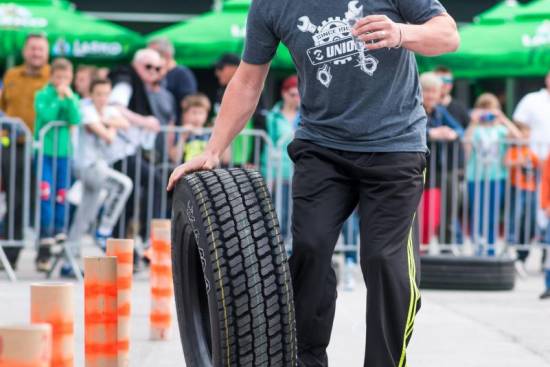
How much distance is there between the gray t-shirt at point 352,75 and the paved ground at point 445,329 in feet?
6.06

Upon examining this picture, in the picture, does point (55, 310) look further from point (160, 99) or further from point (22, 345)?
point (160, 99)

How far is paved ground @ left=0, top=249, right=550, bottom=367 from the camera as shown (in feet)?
21.5

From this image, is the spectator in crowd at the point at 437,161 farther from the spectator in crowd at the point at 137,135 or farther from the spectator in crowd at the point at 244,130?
the spectator in crowd at the point at 137,135

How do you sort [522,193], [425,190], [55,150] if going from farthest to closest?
[522,193] → [425,190] → [55,150]

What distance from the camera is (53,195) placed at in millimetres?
10750

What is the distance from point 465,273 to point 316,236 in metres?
6.03

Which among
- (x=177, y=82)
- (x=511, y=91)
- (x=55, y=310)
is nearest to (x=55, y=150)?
(x=177, y=82)

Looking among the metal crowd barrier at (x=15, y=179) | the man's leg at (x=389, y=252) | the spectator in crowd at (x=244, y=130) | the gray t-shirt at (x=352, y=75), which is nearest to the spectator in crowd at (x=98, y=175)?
the metal crowd barrier at (x=15, y=179)

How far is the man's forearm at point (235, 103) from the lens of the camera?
521 centimetres

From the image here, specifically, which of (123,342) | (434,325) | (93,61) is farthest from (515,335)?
Result: (93,61)

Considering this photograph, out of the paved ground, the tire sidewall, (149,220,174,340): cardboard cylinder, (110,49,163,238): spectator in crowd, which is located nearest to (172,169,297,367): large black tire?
the tire sidewall

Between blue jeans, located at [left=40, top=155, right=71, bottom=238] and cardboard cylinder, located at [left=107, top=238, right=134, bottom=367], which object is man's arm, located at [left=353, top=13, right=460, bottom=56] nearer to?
cardboard cylinder, located at [left=107, top=238, right=134, bottom=367]

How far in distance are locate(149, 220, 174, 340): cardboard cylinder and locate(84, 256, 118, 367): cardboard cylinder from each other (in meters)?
1.82

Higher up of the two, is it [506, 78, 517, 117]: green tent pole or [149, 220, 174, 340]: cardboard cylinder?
[506, 78, 517, 117]: green tent pole
